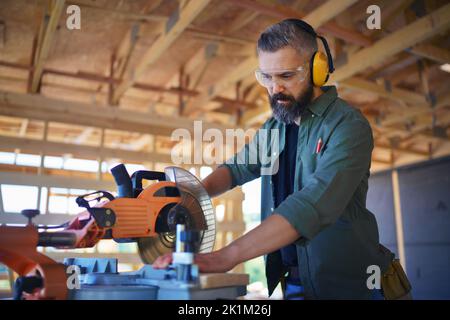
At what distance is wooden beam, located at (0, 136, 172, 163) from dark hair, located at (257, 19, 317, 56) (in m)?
3.17

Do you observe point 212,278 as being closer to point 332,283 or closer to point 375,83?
point 332,283

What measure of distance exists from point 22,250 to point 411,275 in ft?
17.2

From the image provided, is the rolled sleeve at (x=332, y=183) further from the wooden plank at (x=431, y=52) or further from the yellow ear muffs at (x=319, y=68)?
the wooden plank at (x=431, y=52)

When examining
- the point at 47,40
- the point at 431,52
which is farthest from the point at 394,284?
the point at 47,40

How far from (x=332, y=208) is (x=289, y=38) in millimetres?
644

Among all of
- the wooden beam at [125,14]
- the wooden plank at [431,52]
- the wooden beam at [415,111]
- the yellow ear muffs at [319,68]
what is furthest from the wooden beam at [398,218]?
the yellow ear muffs at [319,68]

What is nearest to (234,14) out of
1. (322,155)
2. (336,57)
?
(336,57)

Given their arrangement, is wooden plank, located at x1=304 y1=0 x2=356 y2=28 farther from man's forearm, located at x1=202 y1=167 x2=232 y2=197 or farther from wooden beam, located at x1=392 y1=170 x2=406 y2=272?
wooden beam, located at x1=392 y1=170 x2=406 y2=272

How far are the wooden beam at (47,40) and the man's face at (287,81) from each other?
2173mm

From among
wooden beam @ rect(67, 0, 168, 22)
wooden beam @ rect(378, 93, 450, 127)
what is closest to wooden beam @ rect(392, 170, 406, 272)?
wooden beam @ rect(378, 93, 450, 127)

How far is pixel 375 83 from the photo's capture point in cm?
498

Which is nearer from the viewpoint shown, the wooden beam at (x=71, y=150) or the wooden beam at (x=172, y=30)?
the wooden beam at (x=172, y=30)

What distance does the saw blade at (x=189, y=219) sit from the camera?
1.41 metres

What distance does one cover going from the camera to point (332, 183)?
121cm
